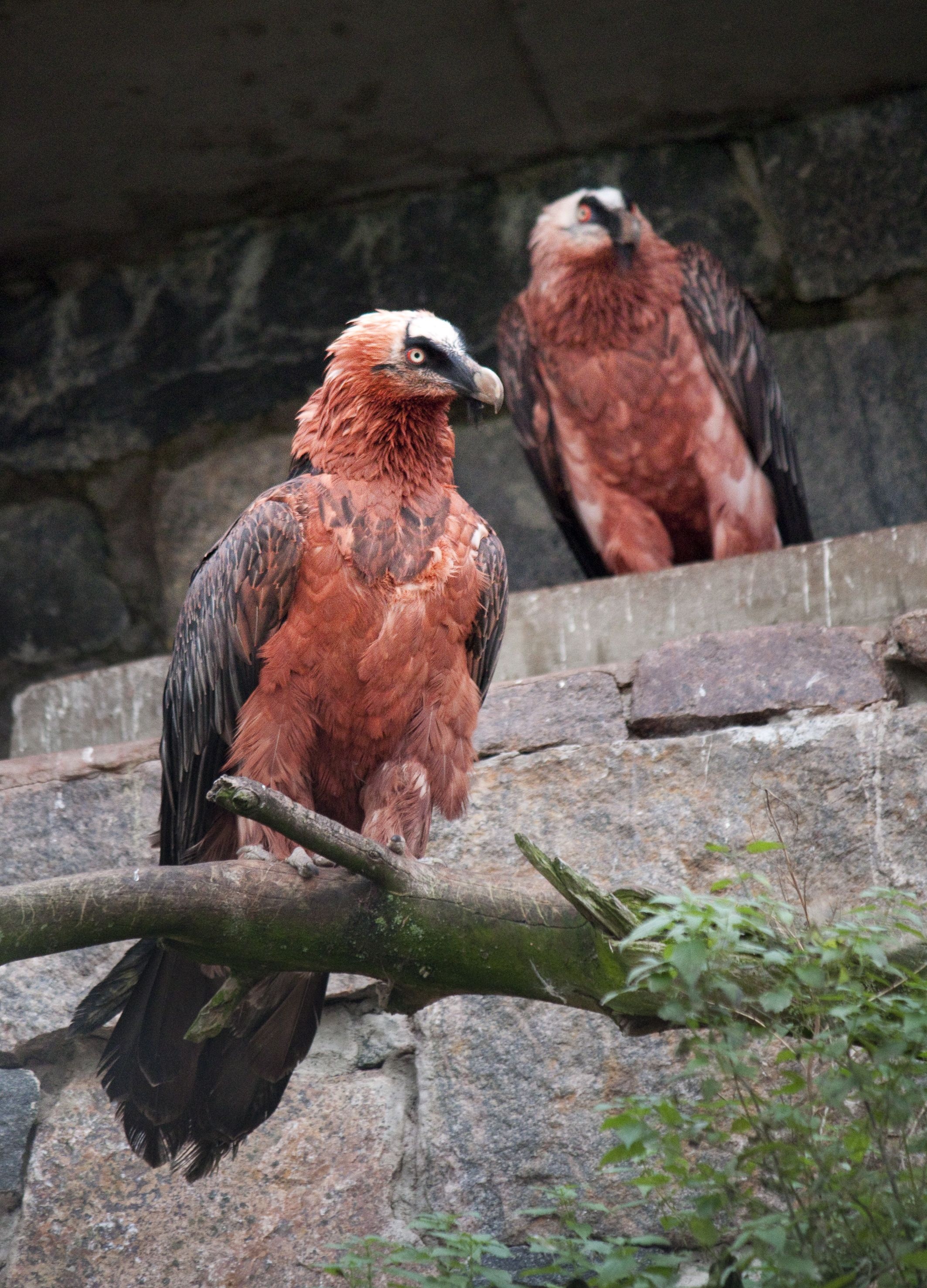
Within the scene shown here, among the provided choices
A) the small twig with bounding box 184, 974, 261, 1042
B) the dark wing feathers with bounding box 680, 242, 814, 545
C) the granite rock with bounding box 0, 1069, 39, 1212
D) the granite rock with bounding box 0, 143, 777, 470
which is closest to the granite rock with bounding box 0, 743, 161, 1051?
the granite rock with bounding box 0, 1069, 39, 1212

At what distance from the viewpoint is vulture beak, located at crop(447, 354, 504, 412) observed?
3.66 meters

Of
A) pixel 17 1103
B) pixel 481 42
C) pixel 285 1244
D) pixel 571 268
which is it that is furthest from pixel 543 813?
Result: pixel 481 42

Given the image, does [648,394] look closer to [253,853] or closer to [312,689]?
[312,689]

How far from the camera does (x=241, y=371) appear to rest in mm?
6293

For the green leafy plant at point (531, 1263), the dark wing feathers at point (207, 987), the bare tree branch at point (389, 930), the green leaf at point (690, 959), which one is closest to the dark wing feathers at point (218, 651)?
the dark wing feathers at point (207, 987)

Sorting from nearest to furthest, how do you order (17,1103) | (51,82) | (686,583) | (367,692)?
(367,692), (17,1103), (686,583), (51,82)

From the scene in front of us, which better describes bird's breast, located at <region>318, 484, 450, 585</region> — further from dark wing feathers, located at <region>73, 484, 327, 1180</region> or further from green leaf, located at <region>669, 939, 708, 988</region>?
green leaf, located at <region>669, 939, 708, 988</region>

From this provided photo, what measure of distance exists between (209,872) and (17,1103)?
142 centimetres

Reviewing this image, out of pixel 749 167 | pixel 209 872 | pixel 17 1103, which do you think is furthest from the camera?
pixel 749 167

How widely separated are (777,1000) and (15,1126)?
212 cm

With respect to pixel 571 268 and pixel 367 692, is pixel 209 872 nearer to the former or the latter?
pixel 367 692

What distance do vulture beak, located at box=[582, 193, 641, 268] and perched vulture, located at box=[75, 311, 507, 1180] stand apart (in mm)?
1907

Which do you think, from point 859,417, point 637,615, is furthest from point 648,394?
point 637,615

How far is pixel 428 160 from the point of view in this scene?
20.3ft
